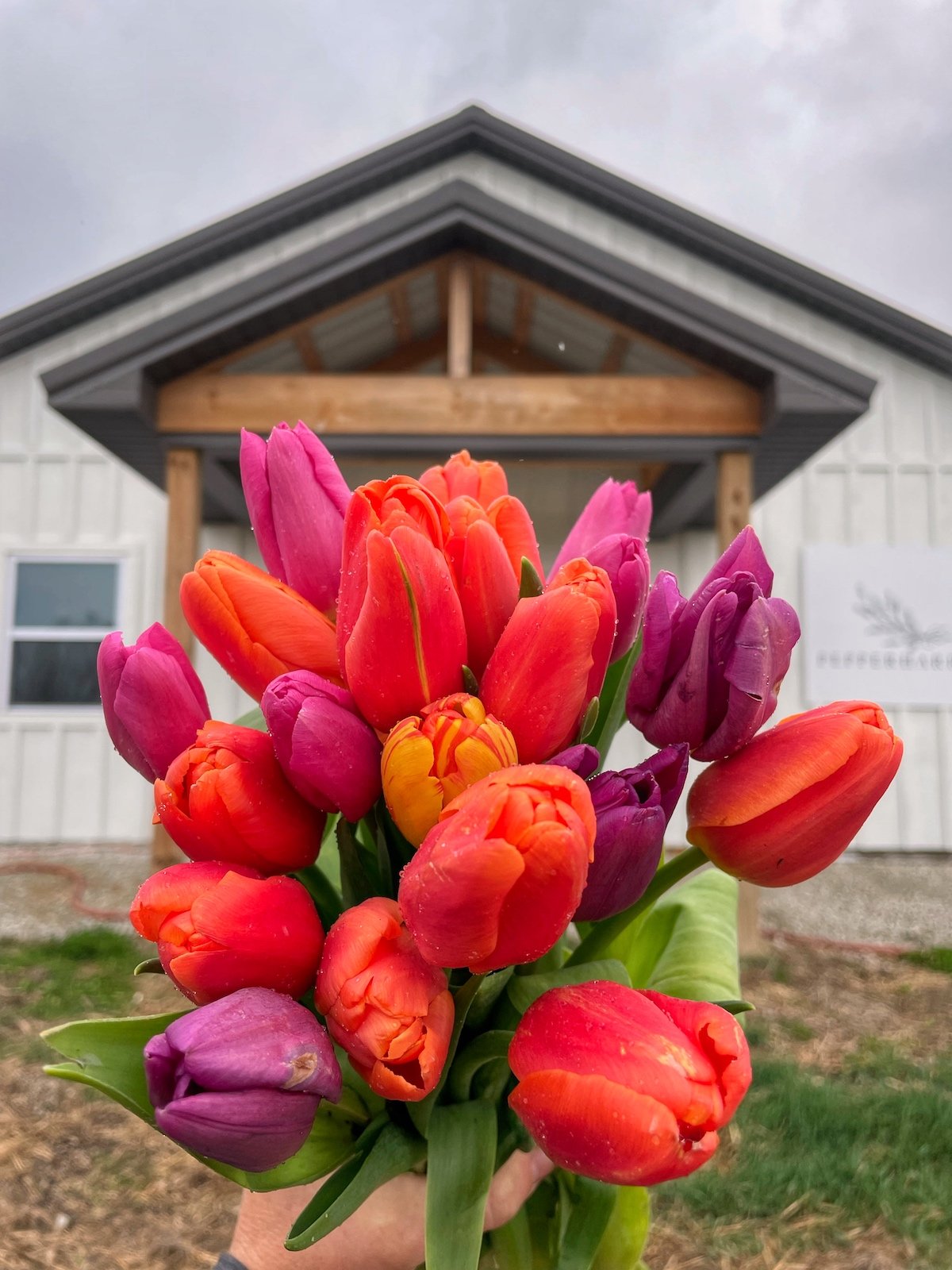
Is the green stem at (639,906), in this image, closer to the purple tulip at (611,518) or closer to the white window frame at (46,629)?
the purple tulip at (611,518)

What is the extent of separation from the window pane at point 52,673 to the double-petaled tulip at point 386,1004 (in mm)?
8363

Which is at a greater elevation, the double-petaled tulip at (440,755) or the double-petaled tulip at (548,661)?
the double-petaled tulip at (548,661)

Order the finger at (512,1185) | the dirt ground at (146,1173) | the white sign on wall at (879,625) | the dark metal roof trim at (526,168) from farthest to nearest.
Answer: the dark metal roof trim at (526,168) < the white sign on wall at (879,625) < the dirt ground at (146,1173) < the finger at (512,1185)

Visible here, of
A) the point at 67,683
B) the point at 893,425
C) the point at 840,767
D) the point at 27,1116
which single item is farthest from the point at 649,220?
the point at 840,767

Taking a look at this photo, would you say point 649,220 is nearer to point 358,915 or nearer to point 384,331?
point 384,331

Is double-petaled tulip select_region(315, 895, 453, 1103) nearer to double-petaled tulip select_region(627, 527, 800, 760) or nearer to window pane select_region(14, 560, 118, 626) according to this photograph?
double-petaled tulip select_region(627, 527, 800, 760)

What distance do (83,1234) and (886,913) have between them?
507 centimetres

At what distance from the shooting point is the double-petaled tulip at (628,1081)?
385mm

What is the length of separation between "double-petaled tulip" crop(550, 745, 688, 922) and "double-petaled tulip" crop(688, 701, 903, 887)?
0.10 feet

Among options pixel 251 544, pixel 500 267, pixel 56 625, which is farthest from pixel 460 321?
pixel 56 625

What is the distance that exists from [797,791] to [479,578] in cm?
20

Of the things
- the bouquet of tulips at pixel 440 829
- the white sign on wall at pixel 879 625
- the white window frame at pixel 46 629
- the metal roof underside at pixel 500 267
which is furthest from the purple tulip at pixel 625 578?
the white window frame at pixel 46 629

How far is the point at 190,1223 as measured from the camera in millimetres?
2621

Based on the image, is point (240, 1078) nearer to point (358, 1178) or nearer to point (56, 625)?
point (358, 1178)
